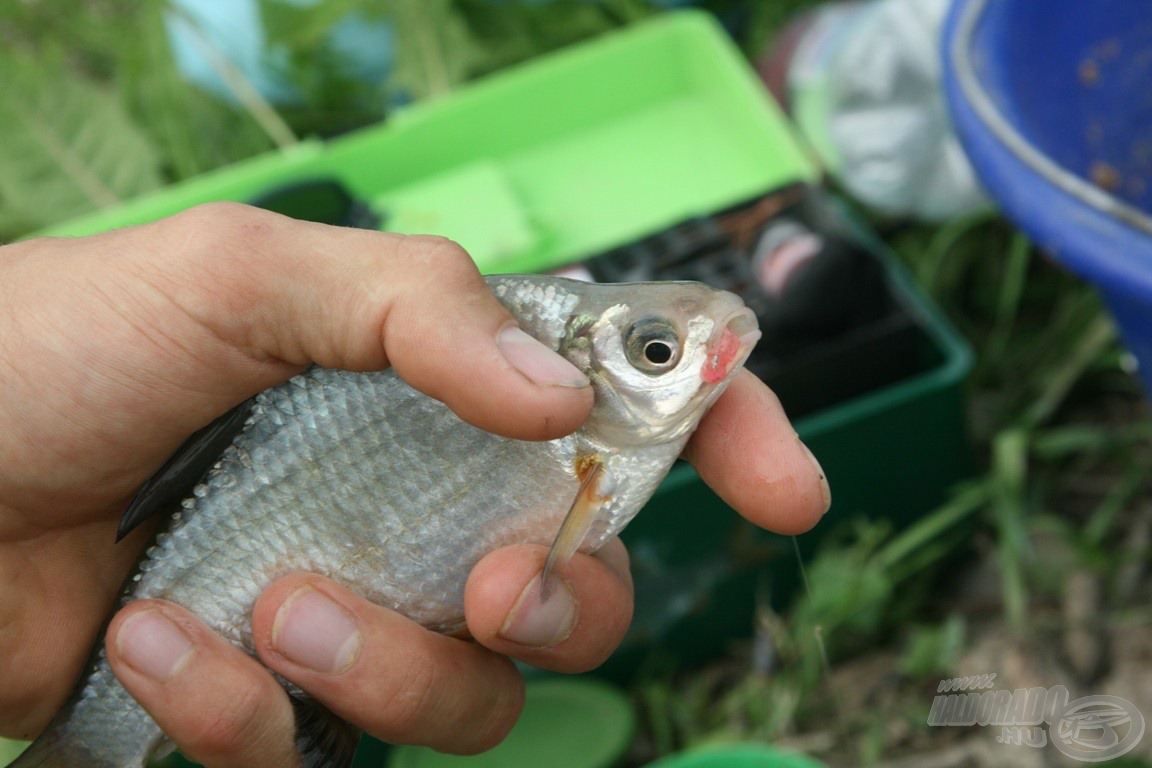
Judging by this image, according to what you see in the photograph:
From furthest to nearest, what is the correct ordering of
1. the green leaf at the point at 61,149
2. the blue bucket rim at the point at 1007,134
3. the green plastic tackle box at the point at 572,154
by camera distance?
the green leaf at the point at 61,149, the green plastic tackle box at the point at 572,154, the blue bucket rim at the point at 1007,134

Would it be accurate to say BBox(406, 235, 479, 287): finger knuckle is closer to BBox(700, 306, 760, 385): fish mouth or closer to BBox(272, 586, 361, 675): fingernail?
BBox(700, 306, 760, 385): fish mouth

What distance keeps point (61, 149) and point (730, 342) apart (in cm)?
219

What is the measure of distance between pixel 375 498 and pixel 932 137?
6.84ft

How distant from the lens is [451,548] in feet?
3.63

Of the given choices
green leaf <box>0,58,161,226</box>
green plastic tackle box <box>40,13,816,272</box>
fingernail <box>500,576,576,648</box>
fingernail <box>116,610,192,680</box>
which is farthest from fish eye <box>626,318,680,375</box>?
green leaf <box>0,58,161,226</box>

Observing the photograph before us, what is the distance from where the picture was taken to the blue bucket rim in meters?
1.43

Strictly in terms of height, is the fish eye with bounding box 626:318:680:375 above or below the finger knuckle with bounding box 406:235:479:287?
below

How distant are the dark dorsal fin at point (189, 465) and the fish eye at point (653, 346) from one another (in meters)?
0.37

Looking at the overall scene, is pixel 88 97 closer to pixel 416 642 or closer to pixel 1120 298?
pixel 416 642

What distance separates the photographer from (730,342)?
38.9 inches

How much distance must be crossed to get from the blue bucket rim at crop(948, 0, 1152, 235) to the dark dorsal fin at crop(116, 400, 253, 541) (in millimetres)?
1013

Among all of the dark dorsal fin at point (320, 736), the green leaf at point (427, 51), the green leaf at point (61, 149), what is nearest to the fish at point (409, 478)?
the dark dorsal fin at point (320, 736)

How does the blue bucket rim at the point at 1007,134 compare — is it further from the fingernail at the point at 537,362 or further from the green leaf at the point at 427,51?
the green leaf at the point at 427,51

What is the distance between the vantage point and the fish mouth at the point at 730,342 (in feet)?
3.23
